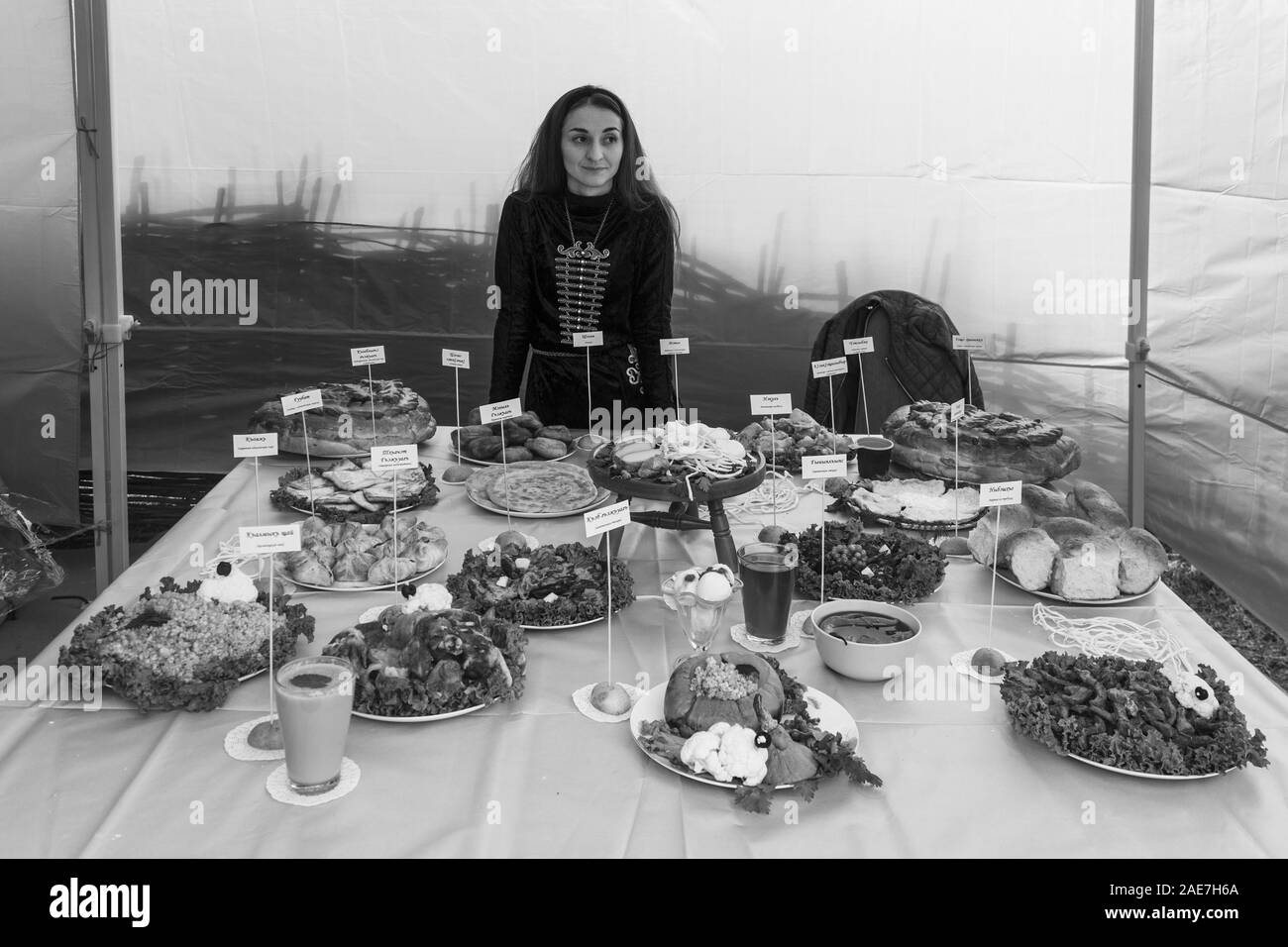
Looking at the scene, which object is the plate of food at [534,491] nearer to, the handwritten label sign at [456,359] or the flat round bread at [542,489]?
the flat round bread at [542,489]

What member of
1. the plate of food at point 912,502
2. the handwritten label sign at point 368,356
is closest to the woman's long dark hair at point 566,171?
the handwritten label sign at point 368,356

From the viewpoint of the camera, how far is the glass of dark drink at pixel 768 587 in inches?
79.8

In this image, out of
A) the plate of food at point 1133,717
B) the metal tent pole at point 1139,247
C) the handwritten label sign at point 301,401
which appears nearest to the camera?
the plate of food at point 1133,717

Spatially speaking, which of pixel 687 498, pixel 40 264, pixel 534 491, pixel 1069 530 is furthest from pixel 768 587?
pixel 40 264

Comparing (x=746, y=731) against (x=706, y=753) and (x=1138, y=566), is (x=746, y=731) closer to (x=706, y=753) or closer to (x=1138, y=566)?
(x=706, y=753)

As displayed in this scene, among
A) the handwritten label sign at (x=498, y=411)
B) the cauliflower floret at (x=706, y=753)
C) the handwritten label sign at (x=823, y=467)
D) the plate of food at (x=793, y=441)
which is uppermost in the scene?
the handwritten label sign at (x=498, y=411)

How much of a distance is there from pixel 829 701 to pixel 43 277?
128 inches

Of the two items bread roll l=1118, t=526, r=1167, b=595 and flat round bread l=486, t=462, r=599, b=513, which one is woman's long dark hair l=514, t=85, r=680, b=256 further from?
bread roll l=1118, t=526, r=1167, b=595

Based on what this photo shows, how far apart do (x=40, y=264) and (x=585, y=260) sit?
184cm

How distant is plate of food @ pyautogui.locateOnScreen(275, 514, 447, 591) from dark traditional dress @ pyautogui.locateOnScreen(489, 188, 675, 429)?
1.40 meters

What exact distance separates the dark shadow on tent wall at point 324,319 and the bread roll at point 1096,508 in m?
2.82

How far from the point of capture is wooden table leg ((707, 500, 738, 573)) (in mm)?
2471
